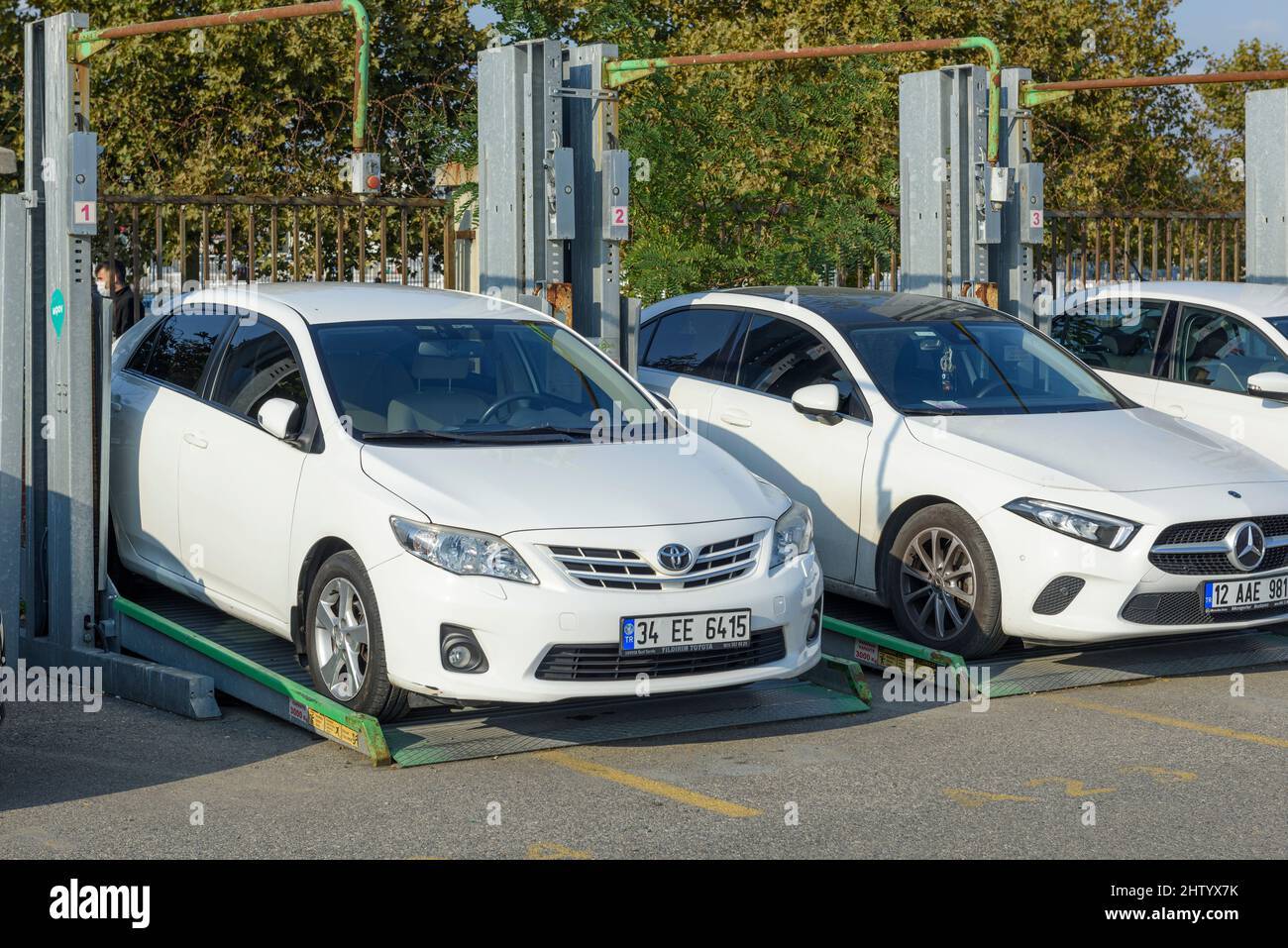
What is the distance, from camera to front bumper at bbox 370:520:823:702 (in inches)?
240

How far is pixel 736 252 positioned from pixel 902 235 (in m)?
1.79

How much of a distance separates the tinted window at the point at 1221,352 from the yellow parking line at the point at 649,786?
5.38 meters

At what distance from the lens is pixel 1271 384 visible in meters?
9.47

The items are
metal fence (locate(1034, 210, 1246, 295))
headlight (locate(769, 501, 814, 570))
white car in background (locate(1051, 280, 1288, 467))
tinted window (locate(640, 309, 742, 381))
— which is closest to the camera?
headlight (locate(769, 501, 814, 570))

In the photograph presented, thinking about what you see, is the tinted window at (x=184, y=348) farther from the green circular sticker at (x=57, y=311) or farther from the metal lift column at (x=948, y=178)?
the metal lift column at (x=948, y=178)

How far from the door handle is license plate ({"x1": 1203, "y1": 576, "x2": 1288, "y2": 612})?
2657mm

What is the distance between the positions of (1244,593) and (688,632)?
2.77m

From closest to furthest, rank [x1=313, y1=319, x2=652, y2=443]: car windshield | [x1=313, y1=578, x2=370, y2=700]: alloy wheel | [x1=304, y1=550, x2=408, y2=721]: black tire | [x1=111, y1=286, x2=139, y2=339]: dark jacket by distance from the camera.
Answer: [x1=304, y1=550, x2=408, y2=721]: black tire → [x1=313, y1=578, x2=370, y2=700]: alloy wheel → [x1=313, y1=319, x2=652, y2=443]: car windshield → [x1=111, y1=286, x2=139, y2=339]: dark jacket

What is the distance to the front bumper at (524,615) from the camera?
20.0 feet

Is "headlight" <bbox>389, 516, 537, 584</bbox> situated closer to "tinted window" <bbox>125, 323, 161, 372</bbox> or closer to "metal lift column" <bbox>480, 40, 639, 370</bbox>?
"tinted window" <bbox>125, 323, 161, 372</bbox>

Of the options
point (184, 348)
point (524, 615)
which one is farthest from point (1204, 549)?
point (184, 348)

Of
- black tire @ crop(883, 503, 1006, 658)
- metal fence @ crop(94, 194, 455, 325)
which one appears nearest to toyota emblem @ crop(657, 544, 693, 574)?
black tire @ crop(883, 503, 1006, 658)
